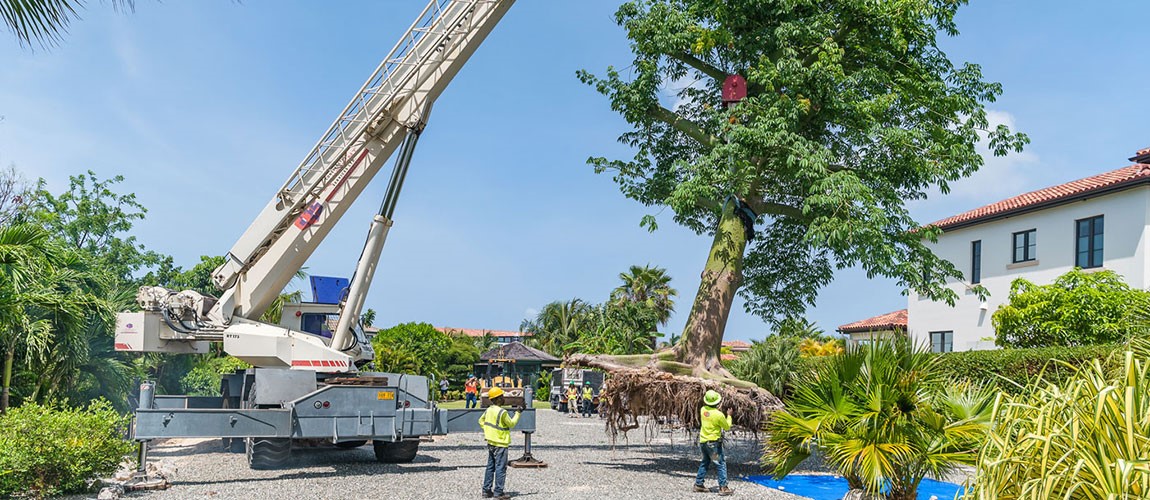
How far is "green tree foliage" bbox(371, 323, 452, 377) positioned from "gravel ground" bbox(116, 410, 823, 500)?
85.9ft

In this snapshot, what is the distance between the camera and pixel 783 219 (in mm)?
17922

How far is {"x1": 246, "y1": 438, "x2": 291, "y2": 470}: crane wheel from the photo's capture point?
43.1 ft

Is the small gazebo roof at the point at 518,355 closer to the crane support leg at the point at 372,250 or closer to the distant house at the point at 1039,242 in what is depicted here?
the distant house at the point at 1039,242

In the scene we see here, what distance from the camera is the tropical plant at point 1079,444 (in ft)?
15.1

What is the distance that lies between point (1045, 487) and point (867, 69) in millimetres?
11729

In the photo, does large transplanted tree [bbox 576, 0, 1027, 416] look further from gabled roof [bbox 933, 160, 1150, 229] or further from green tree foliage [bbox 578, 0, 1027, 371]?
gabled roof [bbox 933, 160, 1150, 229]

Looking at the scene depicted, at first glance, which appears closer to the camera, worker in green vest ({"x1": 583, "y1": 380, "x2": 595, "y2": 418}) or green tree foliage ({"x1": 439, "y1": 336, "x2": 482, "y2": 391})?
worker in green vest ({"x1": 583, "y1": 380, "x2": 595, "y2": 418})

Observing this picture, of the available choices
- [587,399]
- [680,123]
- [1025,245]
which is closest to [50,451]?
[680,123]

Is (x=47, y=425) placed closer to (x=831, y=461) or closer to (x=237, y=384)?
(x=237, y=384)

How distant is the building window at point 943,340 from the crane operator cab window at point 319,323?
2255 cm

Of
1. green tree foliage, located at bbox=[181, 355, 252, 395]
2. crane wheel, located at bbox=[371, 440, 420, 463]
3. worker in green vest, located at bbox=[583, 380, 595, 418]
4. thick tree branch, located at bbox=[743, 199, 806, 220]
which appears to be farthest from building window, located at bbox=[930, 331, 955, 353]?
green tree foliage, located at bbox=[181, 355, 252, 395]

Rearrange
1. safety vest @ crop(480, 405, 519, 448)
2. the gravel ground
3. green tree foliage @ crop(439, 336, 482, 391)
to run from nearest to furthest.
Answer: safety vest @ crop(480, 405, 519, 448) → the gravel ground → green tree foliage @ crop(439, 336, 482, 391)

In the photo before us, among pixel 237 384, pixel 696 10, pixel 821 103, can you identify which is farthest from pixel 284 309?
pixel 821 103

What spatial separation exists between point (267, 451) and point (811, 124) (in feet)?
35.7
